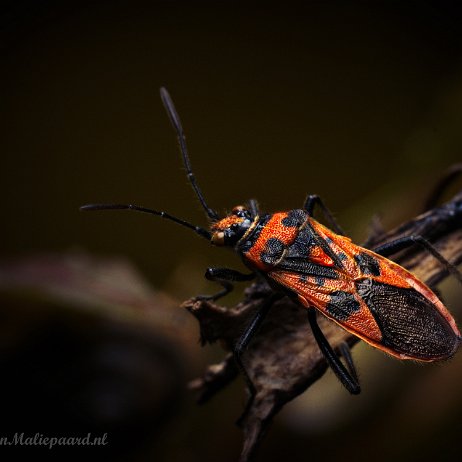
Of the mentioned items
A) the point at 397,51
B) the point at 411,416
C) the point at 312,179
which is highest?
the point at 397,51

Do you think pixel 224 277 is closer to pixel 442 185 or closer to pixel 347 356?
pixel 347 356

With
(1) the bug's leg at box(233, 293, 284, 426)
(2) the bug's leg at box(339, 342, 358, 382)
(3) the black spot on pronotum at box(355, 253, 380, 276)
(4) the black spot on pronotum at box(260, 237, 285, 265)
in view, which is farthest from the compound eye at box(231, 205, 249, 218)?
(2) the bug's leg at box(339, 342, 358, 382)

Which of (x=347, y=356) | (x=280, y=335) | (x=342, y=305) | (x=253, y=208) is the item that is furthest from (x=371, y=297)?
(x=253, y=208)

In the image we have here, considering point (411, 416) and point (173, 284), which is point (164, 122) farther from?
point (411, 416)

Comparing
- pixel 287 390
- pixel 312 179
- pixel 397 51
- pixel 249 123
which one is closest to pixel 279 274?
pixel 287 390

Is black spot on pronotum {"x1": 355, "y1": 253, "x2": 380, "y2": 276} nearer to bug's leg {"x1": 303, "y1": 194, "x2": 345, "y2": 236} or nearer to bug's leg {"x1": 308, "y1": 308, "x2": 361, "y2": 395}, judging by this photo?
bug's leg {"x1": 308, "y1": 308, "x2": 361, "y2": 395}

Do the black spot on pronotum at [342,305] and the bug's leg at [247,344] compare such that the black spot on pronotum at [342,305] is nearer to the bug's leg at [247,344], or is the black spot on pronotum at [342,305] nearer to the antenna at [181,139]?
the bug's leg at [247,344]

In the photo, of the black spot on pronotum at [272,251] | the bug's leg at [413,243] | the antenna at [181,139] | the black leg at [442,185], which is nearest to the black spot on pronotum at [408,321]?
the bug's leg at [413,243]
